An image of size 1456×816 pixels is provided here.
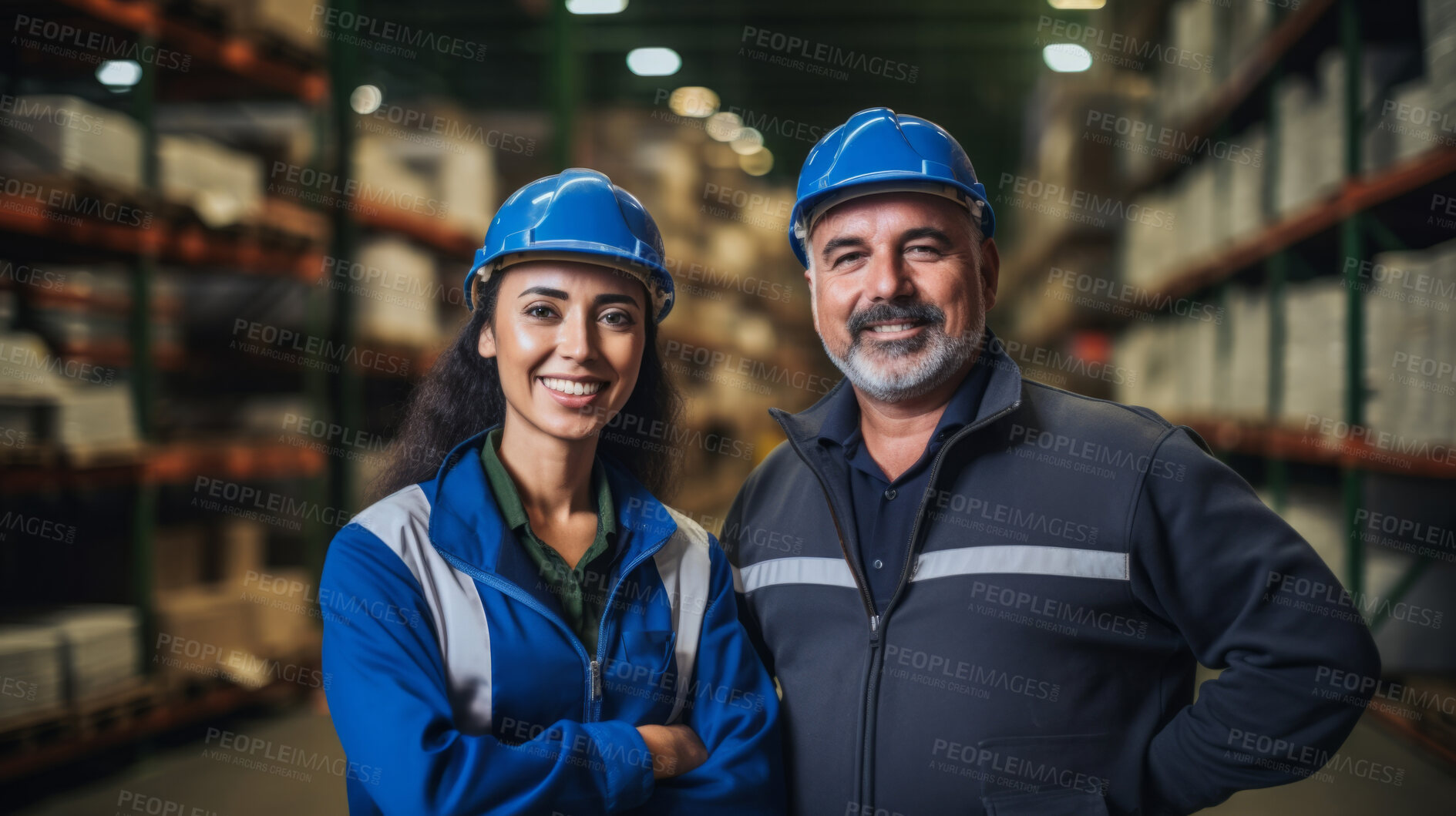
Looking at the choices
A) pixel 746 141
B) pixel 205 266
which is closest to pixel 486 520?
pixel 205 266

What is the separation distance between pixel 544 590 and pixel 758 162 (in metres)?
15.3

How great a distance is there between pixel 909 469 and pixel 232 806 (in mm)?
3510

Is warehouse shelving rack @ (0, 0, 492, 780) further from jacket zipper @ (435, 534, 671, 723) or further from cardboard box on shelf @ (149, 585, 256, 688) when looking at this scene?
jacket zipper @ (435, 534, 671, 723)

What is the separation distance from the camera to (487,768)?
1.53 meters

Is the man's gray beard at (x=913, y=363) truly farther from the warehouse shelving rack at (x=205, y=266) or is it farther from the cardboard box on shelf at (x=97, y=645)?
the cardboard box on shelf at (x=97, y=645)

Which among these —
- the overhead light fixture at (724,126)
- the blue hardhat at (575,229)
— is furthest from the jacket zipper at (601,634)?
the overhead light fixture at (724,126)

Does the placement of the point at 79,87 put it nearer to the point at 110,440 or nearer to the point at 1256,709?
the point at 110,440

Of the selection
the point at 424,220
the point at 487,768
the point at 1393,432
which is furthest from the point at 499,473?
the point at 424,220

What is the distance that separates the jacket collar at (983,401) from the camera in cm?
205

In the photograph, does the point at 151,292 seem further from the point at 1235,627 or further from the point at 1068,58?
the point at 1068,58

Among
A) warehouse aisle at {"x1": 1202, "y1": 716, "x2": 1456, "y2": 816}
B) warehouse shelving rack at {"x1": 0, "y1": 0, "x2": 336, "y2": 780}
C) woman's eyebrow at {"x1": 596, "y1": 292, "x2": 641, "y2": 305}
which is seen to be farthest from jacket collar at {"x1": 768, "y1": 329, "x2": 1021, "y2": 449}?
warehouse shelving rack at {"x1": 0, "y1": 0, "x2": 336, "y2": 780}

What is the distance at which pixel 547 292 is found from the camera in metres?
1.87

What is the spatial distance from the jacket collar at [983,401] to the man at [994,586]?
0.04 ft

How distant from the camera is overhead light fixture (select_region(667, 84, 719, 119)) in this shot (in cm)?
1174
